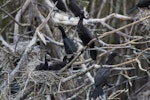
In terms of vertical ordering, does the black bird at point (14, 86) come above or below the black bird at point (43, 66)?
below

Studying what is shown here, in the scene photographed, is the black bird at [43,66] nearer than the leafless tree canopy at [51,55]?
No

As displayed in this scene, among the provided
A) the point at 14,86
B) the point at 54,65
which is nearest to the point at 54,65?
the point at 54,65

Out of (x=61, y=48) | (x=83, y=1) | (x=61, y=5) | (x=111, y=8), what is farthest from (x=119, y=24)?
(x=61, y=5)

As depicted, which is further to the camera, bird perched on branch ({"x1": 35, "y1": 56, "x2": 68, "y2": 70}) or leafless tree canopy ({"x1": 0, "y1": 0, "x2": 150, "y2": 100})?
bird perched on branch ({"x1": 35, "y1": 56, "x2": 68, "y2": 70})

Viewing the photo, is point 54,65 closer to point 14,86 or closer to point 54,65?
point 54,65

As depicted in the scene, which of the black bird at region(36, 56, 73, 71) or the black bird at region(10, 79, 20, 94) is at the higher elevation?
the black bird at region(36, 56, 73, 71)

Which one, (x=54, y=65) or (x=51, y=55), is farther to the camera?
(x=51, y=55)

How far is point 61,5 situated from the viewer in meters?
3.48

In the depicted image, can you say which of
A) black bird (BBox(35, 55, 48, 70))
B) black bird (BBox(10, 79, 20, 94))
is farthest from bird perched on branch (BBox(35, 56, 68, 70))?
black bird (BBox(10, 79, 20, 94))

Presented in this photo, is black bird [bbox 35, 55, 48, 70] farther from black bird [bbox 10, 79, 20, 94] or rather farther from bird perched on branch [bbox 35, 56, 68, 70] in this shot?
black bird [bbox 10, 79, 20, 94]

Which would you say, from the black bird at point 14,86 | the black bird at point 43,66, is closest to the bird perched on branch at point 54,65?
the black bird at point 43,66

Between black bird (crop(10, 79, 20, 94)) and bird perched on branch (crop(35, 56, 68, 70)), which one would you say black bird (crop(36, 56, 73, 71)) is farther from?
black bird (crop(10, 79, 20, 94))

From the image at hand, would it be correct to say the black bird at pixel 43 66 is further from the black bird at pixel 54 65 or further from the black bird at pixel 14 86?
the black bird at pixel 14 86

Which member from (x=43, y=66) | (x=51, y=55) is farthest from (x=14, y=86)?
(x=51, y=55)
